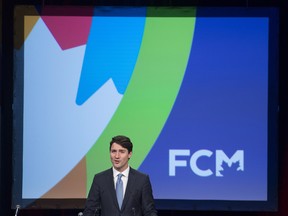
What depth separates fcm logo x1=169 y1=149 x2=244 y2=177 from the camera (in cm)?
571

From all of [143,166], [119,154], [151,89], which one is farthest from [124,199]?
[151,89]

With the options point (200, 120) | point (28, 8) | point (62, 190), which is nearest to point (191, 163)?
point (200, 120)

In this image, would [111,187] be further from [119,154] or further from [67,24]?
[67,24]

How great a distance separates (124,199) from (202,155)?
78.3 inches

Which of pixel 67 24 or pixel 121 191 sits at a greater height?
pixel 67 24

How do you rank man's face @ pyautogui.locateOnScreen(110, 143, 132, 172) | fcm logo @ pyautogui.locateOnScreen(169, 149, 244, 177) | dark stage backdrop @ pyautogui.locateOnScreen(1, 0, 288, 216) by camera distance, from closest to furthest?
1. man's face @ pyautogui.locateOnScreen(110, 143, 132, 172)
2. fcm logo @ pyautogui.locateOnScreen(169, 149, 244, 177)
3. dark stage backdrop @ pyautogui.locateOnScreen(1, 0, 288, 216)

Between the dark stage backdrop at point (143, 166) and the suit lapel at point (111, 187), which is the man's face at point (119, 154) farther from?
the dark stage backdrop at point (143, 166)

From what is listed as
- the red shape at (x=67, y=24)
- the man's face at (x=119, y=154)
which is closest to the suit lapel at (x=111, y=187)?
the man's face at (x=119, y=154)

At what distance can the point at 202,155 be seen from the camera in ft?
18.8

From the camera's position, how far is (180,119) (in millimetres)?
5742

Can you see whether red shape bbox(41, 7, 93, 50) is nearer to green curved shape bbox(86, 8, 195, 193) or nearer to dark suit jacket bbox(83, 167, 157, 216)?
green curved shape bbox(86, 8, 195, 193)

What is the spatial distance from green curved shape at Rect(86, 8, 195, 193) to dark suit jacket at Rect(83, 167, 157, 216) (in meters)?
1.83

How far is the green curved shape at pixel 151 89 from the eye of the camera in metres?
5.73

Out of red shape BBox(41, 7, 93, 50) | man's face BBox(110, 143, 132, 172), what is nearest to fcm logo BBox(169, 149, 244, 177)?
red shape BBox(41, 7, 93, 50)
